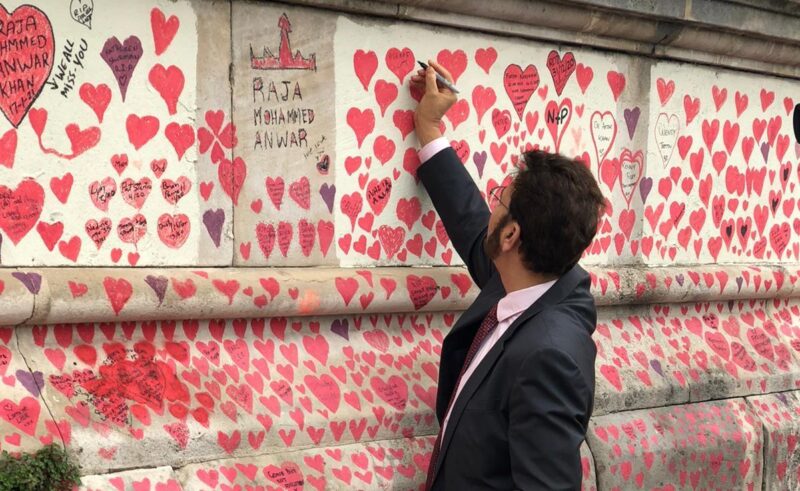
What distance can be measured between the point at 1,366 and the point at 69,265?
33 cm

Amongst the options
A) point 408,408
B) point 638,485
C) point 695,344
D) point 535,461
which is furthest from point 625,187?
point 535,461

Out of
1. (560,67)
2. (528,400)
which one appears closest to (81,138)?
(528,400)

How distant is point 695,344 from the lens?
15.6 feet

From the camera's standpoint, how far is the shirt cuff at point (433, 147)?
3.69m

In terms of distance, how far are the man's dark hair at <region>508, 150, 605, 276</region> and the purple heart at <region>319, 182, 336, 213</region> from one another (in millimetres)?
734

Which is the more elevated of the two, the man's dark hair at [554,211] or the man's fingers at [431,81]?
the man's fingers at [431,81]

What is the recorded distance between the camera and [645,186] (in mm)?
4602

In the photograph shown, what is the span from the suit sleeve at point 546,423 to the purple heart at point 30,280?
1.27 meters

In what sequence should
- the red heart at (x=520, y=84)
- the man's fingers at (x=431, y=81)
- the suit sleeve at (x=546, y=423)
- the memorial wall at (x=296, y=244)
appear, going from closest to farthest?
1. the suit sleeve at (x=546, y=423)
2. the memorial wall at (x=296, y=244)
3. the man's fingers at (x=431, y=81)
4. the red heart at (x=520, y=84)

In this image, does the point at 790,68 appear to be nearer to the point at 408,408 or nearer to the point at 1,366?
the point at 408,408

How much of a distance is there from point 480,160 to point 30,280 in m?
1.74

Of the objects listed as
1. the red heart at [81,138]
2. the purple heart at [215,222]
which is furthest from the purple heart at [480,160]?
the red heart at [81,138]

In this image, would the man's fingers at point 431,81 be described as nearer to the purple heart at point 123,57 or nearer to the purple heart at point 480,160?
the purple heart at point 480,160

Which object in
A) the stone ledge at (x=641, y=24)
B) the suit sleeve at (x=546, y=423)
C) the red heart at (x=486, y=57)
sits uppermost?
the stone ledge at (x=641, y=24)
